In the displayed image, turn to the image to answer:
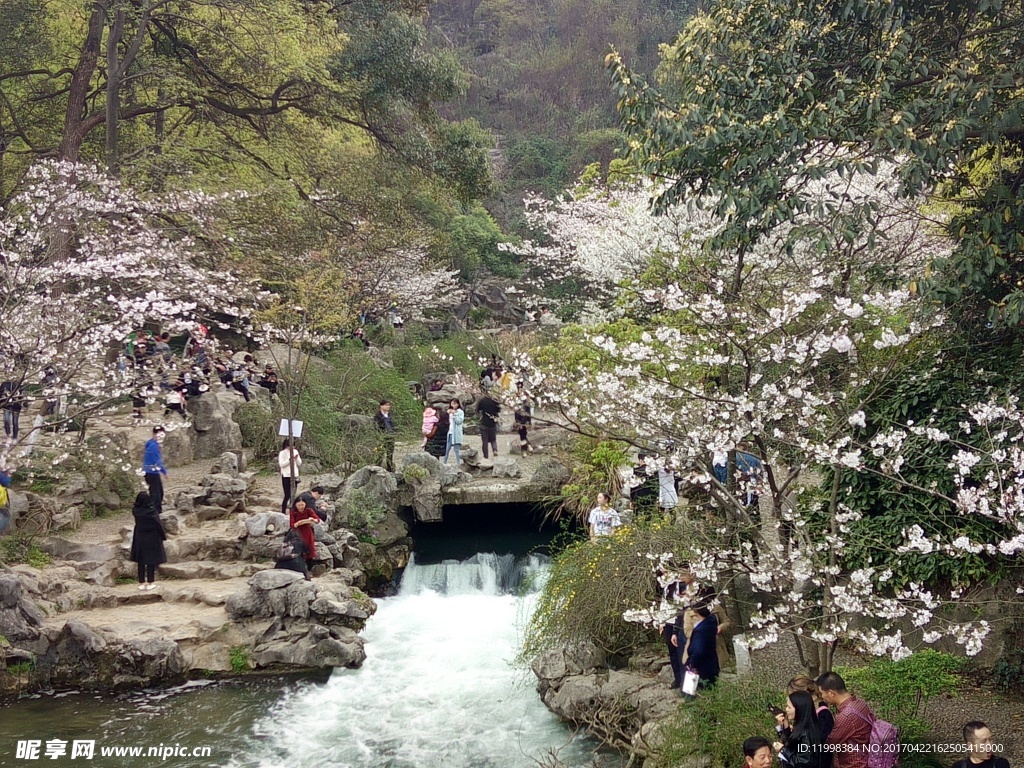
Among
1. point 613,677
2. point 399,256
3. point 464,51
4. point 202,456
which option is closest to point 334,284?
point 202,456

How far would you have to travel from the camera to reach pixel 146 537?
1020cm

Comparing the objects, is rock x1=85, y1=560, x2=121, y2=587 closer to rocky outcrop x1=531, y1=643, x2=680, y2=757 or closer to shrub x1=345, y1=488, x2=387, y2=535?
shrub x1=345, y1=488, x2=387, y2=535

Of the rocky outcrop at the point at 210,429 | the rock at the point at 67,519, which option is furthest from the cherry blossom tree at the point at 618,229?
the rock at the point at 67,519

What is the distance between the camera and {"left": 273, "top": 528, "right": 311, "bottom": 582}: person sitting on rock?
10.3 m

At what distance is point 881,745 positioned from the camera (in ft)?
16.4

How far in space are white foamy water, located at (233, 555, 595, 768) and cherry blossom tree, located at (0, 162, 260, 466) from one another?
12.3 feet

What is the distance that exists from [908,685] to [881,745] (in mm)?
1286

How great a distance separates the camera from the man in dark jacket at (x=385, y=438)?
15406 mm

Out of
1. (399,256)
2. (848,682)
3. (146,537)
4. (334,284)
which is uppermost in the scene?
(399,256)

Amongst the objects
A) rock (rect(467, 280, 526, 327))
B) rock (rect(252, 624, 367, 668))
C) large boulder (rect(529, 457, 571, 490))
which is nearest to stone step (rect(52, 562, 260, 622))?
rock (rect(252, 624, 367, 668))

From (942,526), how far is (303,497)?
742cm

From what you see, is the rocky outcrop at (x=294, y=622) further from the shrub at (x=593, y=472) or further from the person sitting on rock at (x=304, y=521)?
the shrub at (x=593, y=472)

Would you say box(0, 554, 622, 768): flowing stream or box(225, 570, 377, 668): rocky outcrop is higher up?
box(225, 570, 377, 668): rocky outcrop

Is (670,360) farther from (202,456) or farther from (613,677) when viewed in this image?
(202,456)
